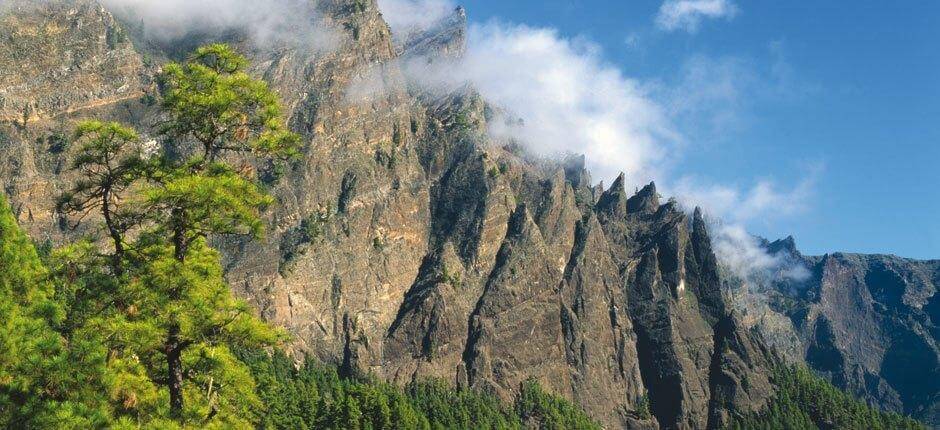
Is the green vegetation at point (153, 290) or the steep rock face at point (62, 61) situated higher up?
the steep rock face at point (62, 61)

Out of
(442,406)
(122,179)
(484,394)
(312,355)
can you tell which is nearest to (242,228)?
(122,179)

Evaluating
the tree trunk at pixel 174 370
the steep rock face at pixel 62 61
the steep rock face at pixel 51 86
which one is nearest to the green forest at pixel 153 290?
the tree trunk at pixel 174 370

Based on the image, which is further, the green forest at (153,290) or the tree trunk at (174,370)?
the tree trunk at (174,370)

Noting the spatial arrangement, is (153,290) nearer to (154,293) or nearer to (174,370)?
(154,293)

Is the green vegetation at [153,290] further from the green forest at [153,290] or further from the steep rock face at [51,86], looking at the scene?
the steep rock face at [51,86]

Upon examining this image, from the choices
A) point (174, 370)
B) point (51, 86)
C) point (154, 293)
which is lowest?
point (174, 370)

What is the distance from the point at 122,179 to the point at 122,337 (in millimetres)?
5437

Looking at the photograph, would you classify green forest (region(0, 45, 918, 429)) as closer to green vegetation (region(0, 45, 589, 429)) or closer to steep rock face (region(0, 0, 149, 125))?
green vegetation (region(0, 45, 589, 429))

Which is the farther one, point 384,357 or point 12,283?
point 384,357

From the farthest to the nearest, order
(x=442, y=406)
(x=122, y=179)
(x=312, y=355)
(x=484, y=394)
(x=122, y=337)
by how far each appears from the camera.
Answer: (x=484, y=394) → (x=312, y=355) → (x=442, y=406) → (x=122, y=179) → (x=122, y=337)

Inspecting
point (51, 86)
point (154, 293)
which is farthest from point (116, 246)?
point (51, 86)

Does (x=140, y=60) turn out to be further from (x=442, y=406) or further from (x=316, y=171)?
(x=442, y=406)

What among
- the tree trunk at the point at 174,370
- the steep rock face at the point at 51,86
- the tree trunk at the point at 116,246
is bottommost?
the tree trunk at the point at 174,370

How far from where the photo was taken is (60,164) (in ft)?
557
